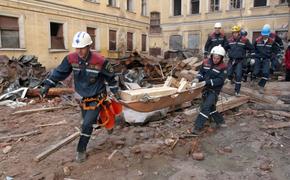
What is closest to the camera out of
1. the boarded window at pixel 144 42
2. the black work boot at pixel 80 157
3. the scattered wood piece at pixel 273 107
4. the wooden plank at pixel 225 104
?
the black work boot at pixel 80 157

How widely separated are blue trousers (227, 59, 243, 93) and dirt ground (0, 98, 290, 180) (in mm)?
1292

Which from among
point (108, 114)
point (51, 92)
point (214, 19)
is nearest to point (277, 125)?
point (108, 114)

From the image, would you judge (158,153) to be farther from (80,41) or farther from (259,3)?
(259,3)

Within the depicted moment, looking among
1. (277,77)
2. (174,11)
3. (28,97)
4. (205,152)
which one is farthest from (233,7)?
(205,152)

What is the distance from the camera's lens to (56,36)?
16.1 meters

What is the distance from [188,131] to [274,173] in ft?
5.81

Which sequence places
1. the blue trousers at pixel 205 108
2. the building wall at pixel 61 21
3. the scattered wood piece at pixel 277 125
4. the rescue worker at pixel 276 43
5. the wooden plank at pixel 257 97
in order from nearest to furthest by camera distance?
the blue trousers at pixel 205 108
the scattered wood piece at pixel 277 125
the wooden plank at pixel 257 97
the rescue worker at pixel 276 43
the building wall at pixel 61 21

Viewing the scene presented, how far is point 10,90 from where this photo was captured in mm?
8422

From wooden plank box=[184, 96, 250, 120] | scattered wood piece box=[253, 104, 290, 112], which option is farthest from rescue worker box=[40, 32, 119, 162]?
scattered wood piece box=[253, 104, 290, 112]

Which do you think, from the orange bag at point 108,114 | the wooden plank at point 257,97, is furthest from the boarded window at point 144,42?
the orange bag at point 108,114

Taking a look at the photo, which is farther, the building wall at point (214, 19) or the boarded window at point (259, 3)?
the boarded window at point (259, 3)

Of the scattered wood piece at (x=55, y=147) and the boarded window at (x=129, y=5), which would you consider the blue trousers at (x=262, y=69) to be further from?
the boarded window at (x=129, y=5)

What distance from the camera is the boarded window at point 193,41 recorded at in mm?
23719

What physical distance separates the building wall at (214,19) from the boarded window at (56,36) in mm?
11657
